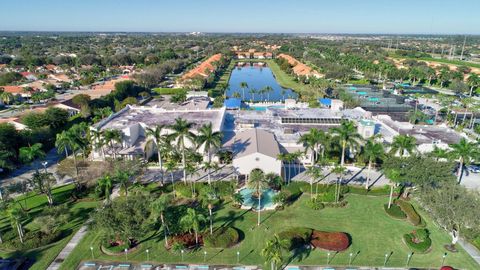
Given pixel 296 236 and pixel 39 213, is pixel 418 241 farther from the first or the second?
pixel 39 213

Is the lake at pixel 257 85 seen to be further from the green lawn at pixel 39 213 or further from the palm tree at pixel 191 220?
the palm tree at pixel 191 220

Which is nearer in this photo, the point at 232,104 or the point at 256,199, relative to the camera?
the point at 256,199

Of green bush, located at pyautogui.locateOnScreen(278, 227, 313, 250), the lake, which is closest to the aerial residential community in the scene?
green bush, located at pyautogui.locateOnScreen(278, 227, 313, 250)

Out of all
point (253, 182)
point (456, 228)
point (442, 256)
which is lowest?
point (442, 256)

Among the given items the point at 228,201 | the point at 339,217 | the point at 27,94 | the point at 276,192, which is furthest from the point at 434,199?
the point at 27,94

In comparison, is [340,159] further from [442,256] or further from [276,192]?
[442,256]

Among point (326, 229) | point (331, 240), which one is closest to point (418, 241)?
point (331, 240)
